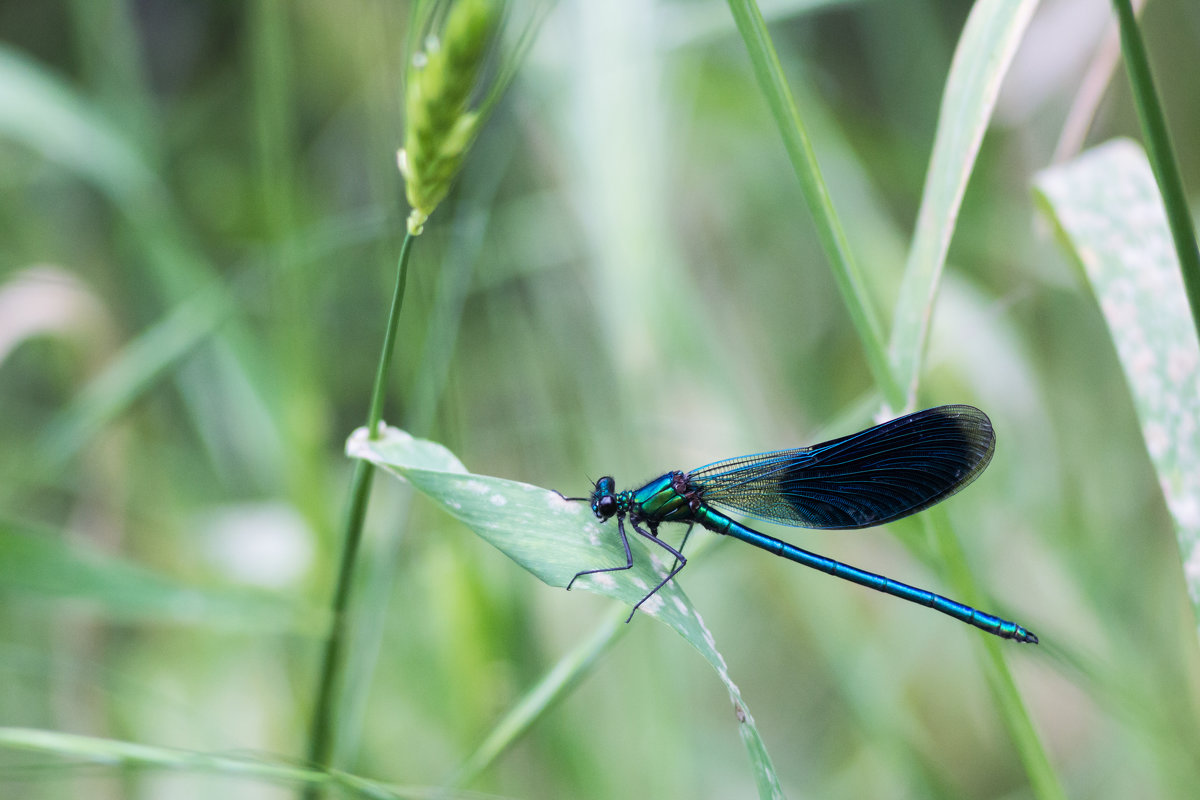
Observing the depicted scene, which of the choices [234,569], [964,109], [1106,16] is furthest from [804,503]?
[1106,16]

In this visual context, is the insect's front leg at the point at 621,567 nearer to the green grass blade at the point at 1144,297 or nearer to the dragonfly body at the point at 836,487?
the dragonfly body at the point at 836,487

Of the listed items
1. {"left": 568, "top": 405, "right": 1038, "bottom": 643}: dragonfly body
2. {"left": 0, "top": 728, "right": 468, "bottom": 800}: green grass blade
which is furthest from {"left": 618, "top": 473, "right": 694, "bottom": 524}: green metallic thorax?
{"left": 0, "top": 728, "right": 468, "bottom": 800}: green grass blade

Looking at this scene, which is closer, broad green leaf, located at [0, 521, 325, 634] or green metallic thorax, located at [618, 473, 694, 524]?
broad green leaf, located at [0, 521, 325, 634]

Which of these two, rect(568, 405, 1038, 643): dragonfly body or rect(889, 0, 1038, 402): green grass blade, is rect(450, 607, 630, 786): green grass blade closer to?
rect(568, 405, 1038, 643): dragonfly body

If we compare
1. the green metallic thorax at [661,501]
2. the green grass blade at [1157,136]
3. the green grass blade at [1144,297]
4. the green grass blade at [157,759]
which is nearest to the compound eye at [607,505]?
the green metallic thorax at [661,501]

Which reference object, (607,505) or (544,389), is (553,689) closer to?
(607,505)

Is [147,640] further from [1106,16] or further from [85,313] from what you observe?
[1106,16]
